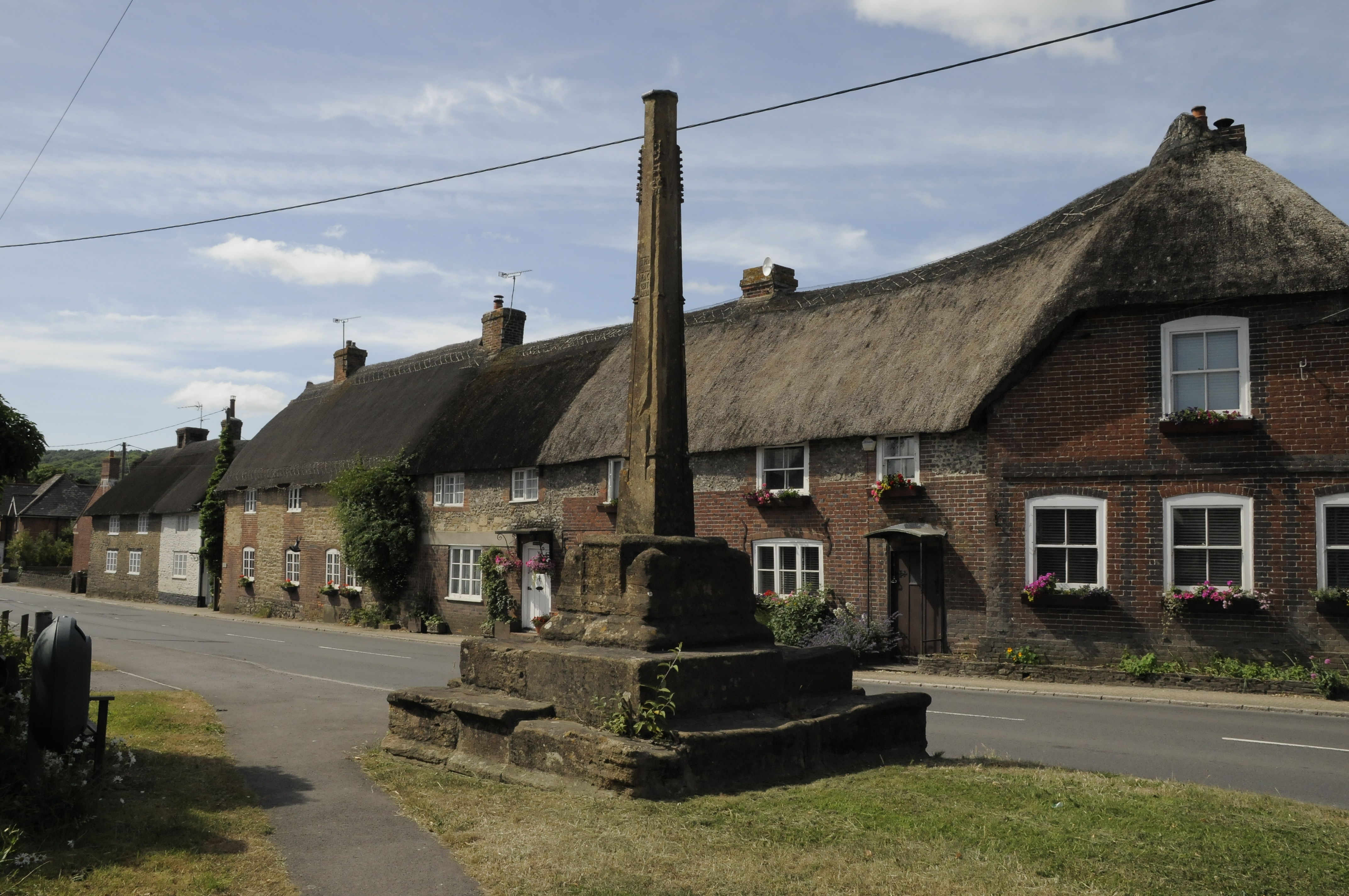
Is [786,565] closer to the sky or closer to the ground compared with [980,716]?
closer to the sky

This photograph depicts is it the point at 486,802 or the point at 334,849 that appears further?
the point at 486,802

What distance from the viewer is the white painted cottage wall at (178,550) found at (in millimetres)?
43031

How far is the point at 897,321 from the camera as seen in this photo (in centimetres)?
2128

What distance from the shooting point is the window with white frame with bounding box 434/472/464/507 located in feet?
94.9

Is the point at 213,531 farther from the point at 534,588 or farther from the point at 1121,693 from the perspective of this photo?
the point at 1121,693

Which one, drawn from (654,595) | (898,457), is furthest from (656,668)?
(898,457)

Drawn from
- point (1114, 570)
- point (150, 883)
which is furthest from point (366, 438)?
point (150, 883)

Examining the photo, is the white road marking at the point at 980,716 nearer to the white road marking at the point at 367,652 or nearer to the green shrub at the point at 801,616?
the green shrub at the point at 801,616

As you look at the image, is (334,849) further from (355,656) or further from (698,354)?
(698,354)

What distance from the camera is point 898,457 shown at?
62.9 ft

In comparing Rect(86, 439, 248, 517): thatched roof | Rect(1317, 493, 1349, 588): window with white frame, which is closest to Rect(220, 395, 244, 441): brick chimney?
Rect(86, 439, 248, 517): thatched roof

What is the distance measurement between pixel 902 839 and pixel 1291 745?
737cm

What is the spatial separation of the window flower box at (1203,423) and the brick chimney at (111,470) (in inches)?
2230

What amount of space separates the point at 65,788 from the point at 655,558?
13.4 feet
